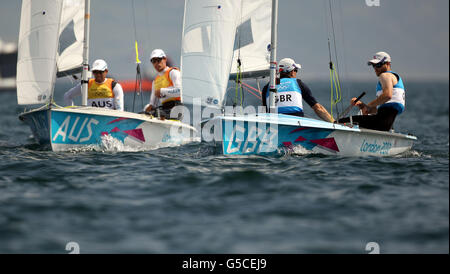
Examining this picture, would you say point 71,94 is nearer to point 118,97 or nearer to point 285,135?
point 118,97

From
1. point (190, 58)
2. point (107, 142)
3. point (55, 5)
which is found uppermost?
point (55, 5)

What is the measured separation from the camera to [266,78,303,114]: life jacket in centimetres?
903

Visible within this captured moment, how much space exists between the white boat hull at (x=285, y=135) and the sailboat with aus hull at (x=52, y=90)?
2.08m

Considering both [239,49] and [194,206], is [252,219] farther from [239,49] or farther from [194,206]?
[239,49]

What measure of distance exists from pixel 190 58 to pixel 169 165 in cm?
253

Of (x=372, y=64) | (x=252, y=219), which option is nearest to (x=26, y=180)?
(x=252, y=219)

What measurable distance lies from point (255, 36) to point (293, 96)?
76.6 inches

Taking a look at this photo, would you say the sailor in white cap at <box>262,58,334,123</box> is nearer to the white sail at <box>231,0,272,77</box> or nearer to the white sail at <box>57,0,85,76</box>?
the white sail at <box>231,0,272,77</box>

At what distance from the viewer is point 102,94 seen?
1082cm

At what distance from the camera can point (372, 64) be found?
30.4 feet

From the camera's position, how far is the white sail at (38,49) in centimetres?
1042

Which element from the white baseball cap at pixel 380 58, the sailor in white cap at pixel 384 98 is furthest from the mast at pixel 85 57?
the white baseball cap at pixel 380 58

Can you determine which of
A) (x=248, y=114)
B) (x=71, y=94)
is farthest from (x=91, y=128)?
(x=248, y=114)

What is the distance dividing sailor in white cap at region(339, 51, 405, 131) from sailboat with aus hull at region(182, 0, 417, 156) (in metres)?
0.38
